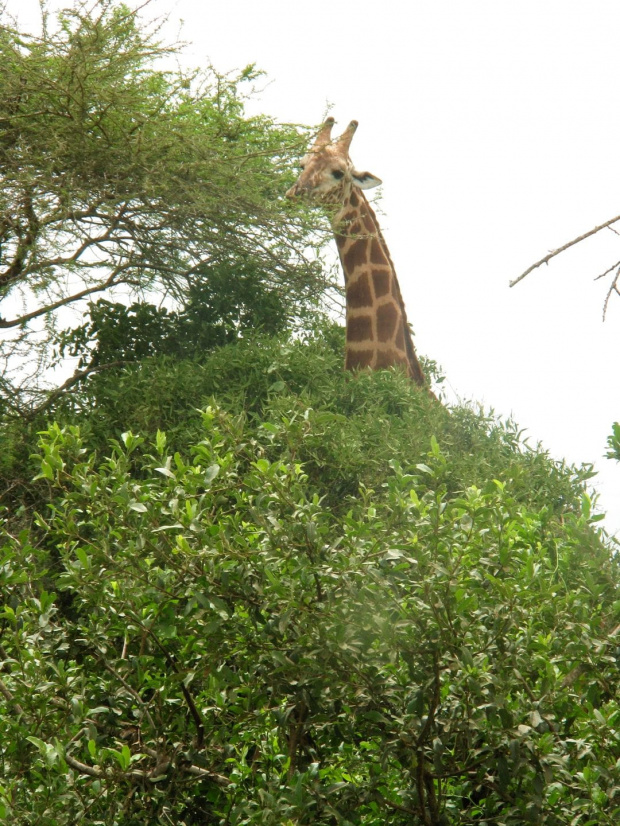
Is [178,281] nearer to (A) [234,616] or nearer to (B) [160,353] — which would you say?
(B) [160,353]

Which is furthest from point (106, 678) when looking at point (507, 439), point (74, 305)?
point (74, 305)

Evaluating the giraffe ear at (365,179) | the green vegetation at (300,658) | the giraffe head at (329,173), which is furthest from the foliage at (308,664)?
the giraffe ear at (365,179)

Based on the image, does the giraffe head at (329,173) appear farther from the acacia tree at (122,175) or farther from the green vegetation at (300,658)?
the green vegetation at (300,658)

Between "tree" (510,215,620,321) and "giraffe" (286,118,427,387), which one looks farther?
"giraffe" (286,118,427,387)

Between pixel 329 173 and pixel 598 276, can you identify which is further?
pixel 329 173

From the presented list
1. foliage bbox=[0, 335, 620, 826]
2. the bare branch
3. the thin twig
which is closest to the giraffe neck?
the bare branch

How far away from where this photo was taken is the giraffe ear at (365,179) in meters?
9.59

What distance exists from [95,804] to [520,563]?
2.07 m

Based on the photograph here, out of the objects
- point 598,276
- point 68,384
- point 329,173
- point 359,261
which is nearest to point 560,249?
point 598,276

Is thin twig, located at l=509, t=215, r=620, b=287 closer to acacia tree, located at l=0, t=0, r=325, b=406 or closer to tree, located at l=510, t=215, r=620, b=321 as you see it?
tree, located at l=510, t=215, r=620, b=321

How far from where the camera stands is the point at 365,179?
9648 millimetres

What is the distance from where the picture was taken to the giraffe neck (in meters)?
9.09

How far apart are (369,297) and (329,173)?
1475 mm

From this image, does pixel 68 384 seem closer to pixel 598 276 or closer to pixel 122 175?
pixel 122 175
